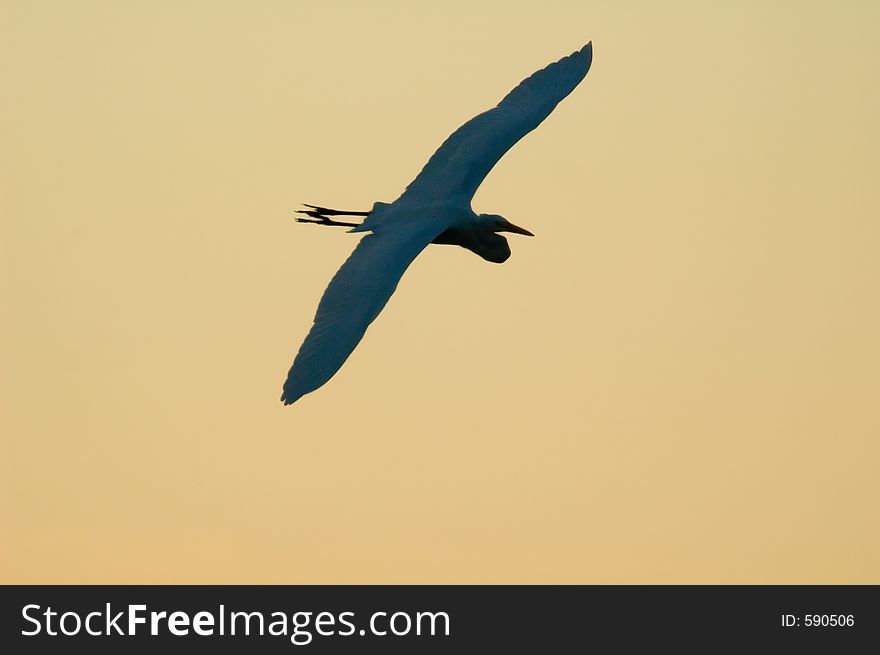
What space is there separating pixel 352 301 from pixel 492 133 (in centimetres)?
515

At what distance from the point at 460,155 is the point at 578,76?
251 cm

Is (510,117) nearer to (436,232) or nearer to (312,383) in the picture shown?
(436,232)

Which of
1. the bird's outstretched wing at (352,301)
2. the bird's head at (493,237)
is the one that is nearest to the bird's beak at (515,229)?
the bird's head at (493,237)

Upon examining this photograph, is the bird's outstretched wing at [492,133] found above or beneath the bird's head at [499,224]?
above

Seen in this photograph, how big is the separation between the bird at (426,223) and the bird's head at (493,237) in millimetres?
13

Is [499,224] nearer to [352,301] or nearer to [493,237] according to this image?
[493,237]

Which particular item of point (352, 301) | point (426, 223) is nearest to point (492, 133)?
point (426, 223)

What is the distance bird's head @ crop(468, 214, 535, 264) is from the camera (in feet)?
74.2

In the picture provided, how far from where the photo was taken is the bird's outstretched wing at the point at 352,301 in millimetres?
17531

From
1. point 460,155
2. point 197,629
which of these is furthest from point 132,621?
point 460,155

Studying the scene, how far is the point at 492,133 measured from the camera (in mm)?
22828

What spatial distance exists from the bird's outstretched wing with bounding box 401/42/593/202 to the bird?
0.04ft

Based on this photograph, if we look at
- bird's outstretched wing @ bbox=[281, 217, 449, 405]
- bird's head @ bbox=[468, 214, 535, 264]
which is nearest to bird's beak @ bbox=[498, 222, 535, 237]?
bird's head @ bbox=[468, 214, 535, 264]

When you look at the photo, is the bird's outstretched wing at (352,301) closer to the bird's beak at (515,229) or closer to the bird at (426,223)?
the bird at (426,223)
